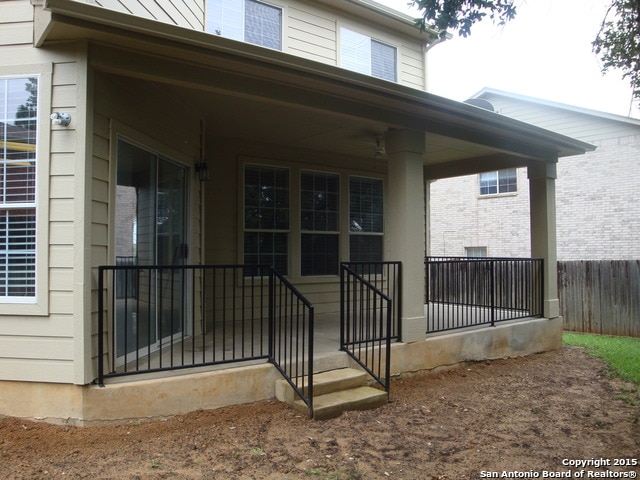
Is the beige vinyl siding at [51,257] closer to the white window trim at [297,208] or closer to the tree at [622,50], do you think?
the white window trim at [297,208]

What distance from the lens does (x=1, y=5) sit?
149 inches

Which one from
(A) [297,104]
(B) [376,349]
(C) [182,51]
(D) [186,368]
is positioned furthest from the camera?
(B) [376,349]

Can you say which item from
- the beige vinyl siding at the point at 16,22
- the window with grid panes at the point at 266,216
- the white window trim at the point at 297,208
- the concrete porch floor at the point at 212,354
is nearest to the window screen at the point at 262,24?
the white window trim at the point at 297,208

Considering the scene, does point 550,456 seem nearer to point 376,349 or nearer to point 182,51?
point 376,349

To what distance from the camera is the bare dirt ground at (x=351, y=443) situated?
3.19 metres

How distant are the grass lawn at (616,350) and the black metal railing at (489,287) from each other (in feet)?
4.10

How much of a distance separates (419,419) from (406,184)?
2590 millimetres

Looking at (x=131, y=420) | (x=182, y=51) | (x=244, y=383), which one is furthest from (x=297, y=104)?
(x=131, y=420)

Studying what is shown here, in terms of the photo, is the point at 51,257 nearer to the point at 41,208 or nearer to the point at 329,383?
the point at 41,208

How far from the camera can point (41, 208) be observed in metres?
3.62

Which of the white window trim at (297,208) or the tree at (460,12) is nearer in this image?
the tree at (460,12)

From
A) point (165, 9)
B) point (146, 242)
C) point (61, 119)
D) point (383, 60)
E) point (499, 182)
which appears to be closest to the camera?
point (61, 119)

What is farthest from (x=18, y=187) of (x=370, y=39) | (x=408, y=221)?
(x=370, y=39)

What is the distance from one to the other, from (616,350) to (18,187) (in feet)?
29.4
